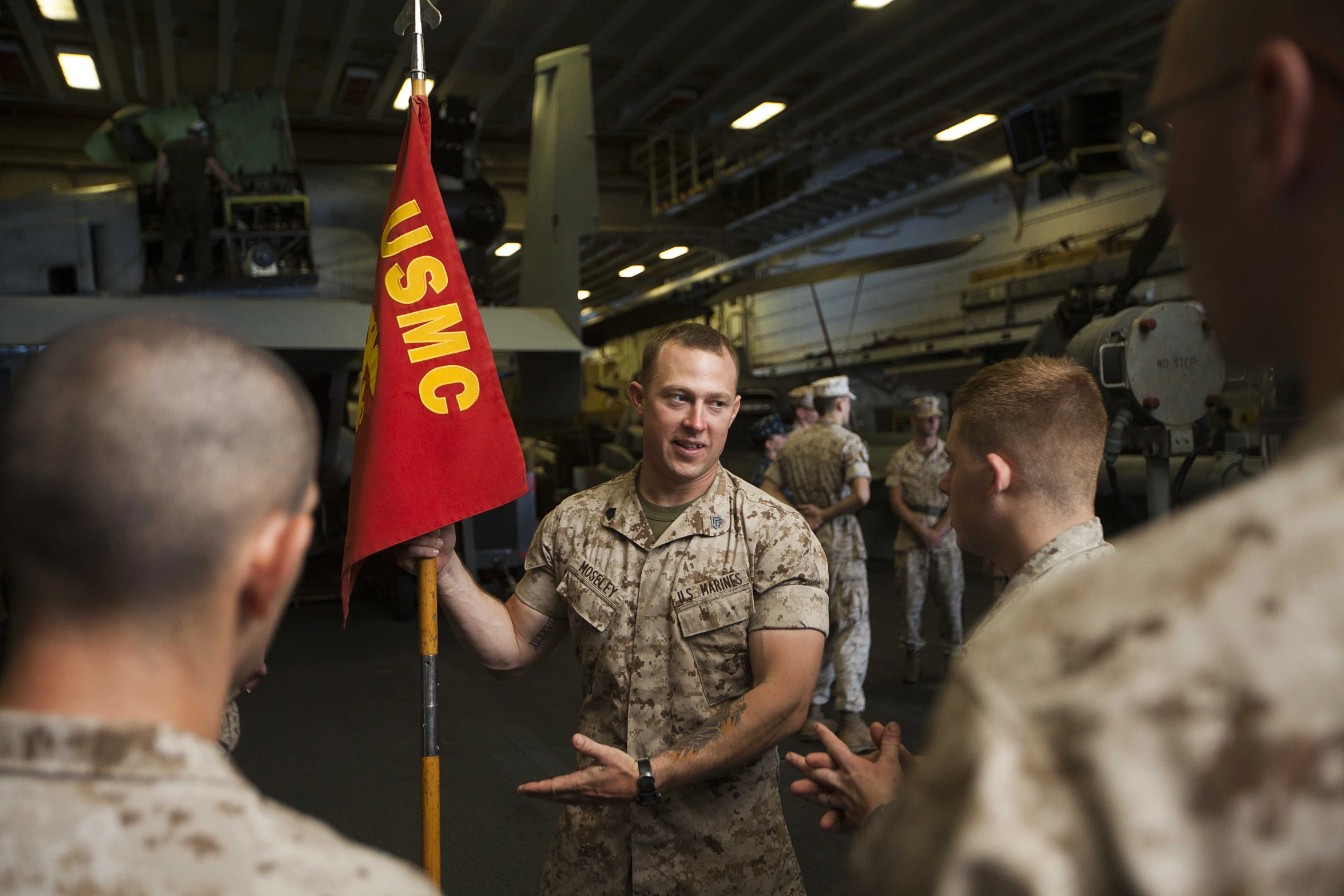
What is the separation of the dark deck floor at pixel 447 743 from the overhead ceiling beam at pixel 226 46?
5.89 m

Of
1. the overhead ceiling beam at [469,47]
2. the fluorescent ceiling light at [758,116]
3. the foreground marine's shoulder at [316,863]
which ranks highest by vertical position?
the overhead ceiling beam at [469,47]

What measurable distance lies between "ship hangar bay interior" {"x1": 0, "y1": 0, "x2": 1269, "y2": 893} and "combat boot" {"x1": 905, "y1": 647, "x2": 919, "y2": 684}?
0.22 meters

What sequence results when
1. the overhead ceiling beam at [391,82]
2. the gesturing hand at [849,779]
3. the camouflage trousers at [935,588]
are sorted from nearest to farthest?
the gesturing hand at [849,779] < the camouflage trousers at [935,588] < the overhead ceiling beam at [391,82]

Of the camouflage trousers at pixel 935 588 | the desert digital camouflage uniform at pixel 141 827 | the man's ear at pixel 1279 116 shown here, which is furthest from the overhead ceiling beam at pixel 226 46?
the man's ear at pixel 1279 116

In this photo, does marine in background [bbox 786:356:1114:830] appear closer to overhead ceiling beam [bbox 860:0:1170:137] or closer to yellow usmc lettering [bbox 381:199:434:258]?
yellow usmc lettering [bbox 381:199:434:258]

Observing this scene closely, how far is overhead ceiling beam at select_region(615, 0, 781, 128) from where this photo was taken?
907 centimetres

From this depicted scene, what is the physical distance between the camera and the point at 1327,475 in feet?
1.58

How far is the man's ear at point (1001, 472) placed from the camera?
1673mm

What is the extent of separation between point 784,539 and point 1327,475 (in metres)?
1.51

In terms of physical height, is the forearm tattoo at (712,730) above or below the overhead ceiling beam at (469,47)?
below

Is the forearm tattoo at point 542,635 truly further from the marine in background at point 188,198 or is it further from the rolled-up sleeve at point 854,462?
the marine in background at point 188,198

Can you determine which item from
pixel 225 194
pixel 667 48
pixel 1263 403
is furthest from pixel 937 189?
pixel 1263 403

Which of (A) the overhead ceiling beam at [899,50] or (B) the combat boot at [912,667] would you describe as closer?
(B) the combat boot at [912,667]

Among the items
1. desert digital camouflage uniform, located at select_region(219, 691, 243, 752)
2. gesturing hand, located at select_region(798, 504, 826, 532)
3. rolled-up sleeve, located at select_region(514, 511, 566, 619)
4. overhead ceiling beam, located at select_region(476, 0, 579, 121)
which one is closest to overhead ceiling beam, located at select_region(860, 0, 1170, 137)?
overhead ceiling beam, located at select_region(476, 0, 579, 121)
